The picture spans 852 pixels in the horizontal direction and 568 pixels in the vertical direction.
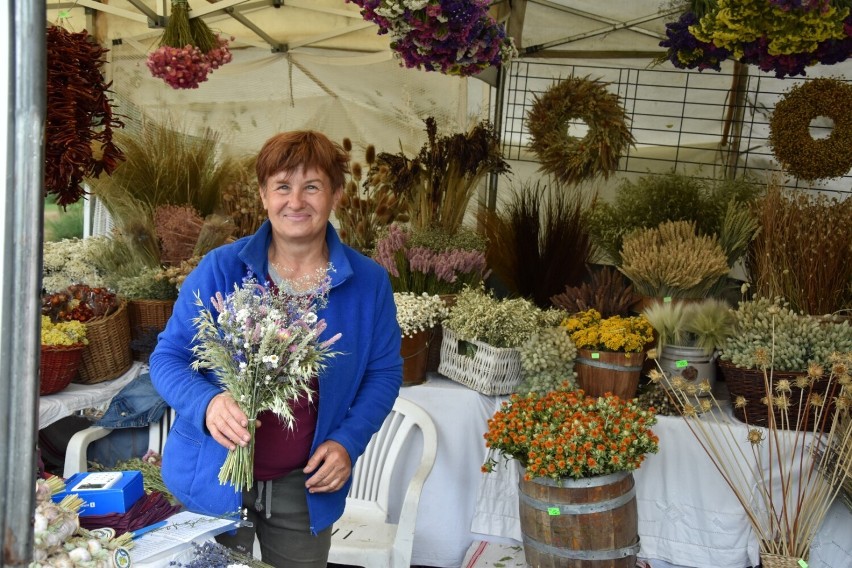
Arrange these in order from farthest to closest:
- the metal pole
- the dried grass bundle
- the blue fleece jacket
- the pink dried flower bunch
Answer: the pink dried flower bunch
the dried grass bundle
the blue fleece jacket
the metal pole

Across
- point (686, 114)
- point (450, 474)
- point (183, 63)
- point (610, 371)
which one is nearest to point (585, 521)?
point (610, 371)

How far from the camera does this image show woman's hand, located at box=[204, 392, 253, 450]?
163 centimetres

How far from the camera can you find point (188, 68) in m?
4.12

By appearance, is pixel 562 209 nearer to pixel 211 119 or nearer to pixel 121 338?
pixel 121 338

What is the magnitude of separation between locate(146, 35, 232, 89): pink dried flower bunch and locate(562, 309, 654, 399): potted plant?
232 cm

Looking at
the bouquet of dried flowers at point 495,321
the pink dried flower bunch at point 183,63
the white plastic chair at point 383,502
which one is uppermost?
the pink dried flower bunch at point 183,63

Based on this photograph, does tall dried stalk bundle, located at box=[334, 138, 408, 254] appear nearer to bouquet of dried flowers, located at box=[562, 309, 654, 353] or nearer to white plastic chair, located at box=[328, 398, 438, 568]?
white plastic chair, located at box=[328, 398, 438, 568]

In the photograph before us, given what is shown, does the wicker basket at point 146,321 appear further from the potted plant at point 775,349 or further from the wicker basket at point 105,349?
the potted plant at point 775,349

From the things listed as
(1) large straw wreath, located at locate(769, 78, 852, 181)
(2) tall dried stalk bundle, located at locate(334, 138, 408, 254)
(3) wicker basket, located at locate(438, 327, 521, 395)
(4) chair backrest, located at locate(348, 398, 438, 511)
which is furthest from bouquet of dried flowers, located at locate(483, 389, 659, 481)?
(1) large straw wreath, located at locate(769, 78, 852, 181)

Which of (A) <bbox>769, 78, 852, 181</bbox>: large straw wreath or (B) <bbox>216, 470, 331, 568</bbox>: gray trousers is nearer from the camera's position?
(B) <bbox>216, 470, 331, 568</bbox>: gray trousers

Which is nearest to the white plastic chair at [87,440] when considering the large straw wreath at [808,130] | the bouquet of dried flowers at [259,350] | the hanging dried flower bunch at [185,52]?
the bouquet of dried flowers at [259,350]

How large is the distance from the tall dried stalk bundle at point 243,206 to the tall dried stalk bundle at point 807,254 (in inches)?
81.2

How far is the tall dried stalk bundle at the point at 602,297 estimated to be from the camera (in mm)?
3166

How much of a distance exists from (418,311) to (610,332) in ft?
2.36
